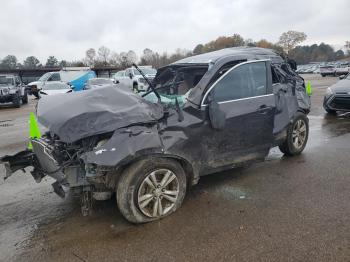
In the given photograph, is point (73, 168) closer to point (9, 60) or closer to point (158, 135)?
point (158, 135)

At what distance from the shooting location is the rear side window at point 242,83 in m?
4.12

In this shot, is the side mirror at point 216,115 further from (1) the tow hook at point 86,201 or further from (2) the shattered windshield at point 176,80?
(1) the tow hook at point 86,201

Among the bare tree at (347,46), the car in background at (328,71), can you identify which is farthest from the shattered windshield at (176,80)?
the bare tree at (347,46)

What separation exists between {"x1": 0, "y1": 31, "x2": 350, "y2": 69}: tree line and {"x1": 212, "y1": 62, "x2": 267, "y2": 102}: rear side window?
65016mm

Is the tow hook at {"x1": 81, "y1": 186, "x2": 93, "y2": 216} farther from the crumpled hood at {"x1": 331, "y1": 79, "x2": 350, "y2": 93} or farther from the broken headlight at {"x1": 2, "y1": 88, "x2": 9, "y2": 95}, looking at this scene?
the broken headlight at {"x1": 2, "y1": 88, "x2": 9, "y2": 95}

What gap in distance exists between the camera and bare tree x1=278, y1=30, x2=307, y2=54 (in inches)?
4200

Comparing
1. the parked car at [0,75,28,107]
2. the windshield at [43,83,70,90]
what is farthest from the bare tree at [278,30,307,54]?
the parked car at [0,75,28,107]

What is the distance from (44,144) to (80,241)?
125 centimetres

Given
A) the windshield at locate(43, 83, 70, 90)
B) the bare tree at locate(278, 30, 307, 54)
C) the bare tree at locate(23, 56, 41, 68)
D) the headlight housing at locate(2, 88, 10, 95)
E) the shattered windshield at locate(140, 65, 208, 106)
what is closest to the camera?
the shattered windshield at locate(140, 65, 208, 106)

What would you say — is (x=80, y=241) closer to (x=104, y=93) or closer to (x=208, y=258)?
(x=208, y=258)

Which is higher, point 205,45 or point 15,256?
point 205,45

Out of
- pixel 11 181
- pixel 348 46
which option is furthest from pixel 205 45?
pixel 11 181

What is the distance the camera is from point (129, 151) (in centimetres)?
322

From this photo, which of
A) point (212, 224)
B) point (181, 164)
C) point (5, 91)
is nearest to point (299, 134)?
point (181, 164)
